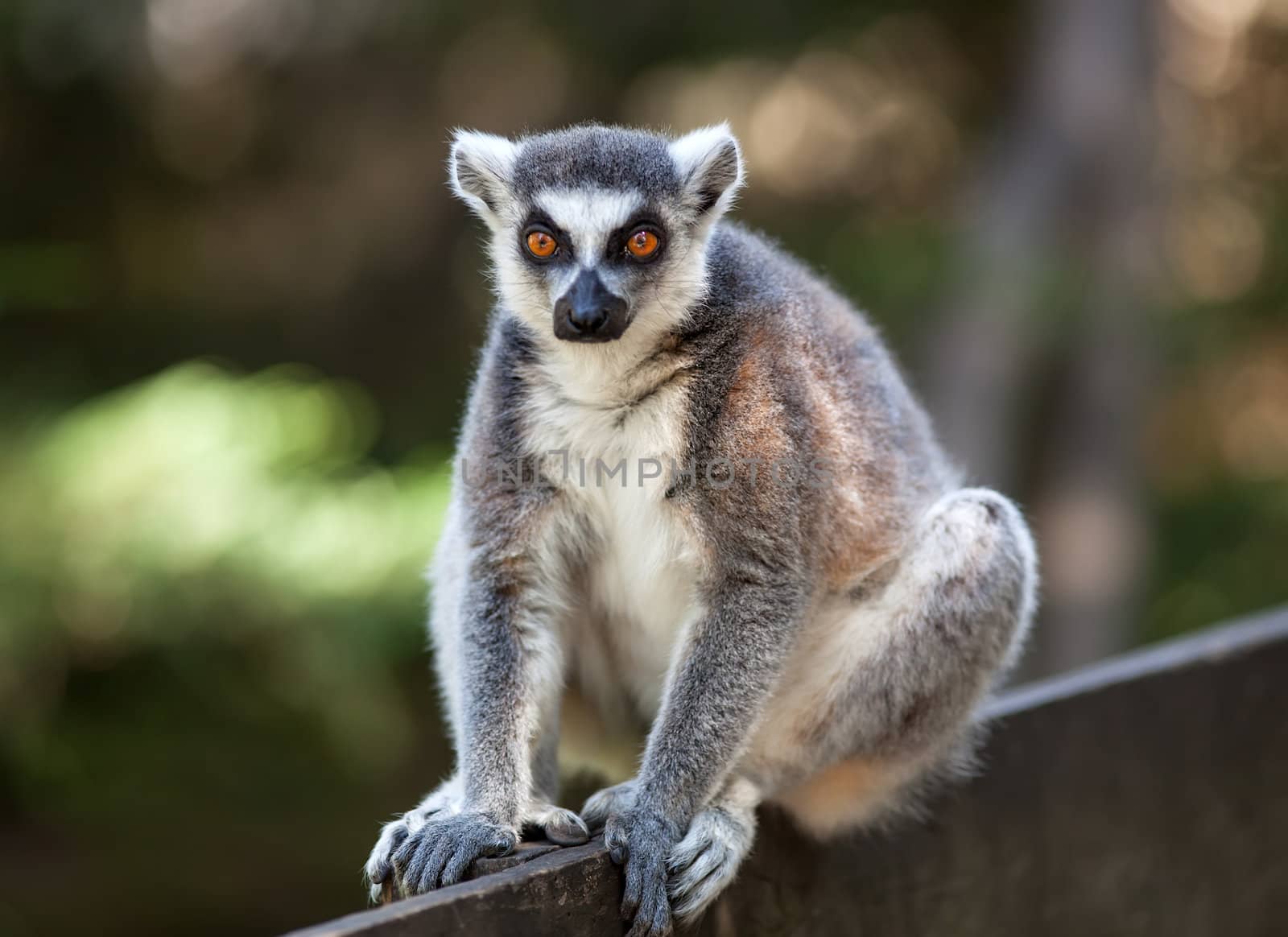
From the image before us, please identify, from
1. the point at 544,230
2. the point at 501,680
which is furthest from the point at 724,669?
the point at 544,230

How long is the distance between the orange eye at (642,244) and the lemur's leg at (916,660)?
101 cm

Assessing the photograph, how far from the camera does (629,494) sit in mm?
2949

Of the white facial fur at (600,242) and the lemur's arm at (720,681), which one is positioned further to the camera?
the white facial fur at (600,242)

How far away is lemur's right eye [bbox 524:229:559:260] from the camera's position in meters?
3.01

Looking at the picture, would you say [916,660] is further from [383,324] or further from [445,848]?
[383,324]

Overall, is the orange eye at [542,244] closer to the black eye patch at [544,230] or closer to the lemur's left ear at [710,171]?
A: the black eye patch at [544,230]

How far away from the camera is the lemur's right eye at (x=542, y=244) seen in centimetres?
301

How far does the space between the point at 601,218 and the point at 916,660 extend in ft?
4.19

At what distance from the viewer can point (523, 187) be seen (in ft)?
10.2

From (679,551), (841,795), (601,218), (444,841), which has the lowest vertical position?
(841,795)

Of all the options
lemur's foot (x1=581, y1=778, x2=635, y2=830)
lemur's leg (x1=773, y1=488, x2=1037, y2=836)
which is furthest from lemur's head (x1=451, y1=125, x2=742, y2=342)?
lemur's foot (x1=581, y1=778, x2=635, y2=830)

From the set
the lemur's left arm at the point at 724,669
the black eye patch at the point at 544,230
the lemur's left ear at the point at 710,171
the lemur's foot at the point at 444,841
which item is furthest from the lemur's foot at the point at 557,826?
the lemur's left ear at the point at 710,171

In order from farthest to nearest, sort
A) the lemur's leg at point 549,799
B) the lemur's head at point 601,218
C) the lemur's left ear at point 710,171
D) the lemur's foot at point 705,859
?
the lemur's left ear at point 710,171 < the lemur's head at point 601,218 < the lemur's leg at point 549,799 < the lemur's foot at point 705,859

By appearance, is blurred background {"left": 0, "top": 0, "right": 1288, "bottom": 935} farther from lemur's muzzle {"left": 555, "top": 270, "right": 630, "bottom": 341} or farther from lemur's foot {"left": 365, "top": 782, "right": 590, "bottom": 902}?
lemur's muzzle {"left": 555, "top": 270, "right": 630, "bottom": 341}
